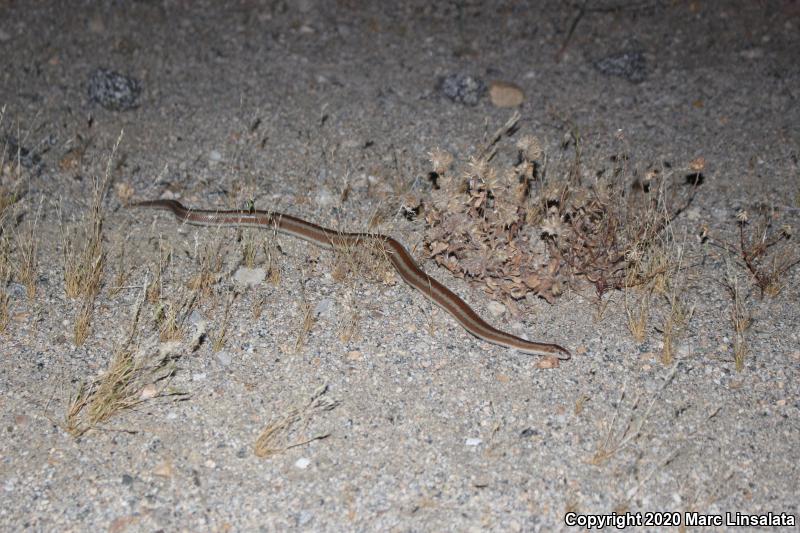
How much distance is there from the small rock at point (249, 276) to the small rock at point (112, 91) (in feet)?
8.92

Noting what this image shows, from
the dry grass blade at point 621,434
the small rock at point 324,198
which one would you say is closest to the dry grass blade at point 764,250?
the dry grass blade at point 621,434

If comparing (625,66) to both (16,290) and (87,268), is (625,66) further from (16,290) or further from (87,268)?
(16,290)

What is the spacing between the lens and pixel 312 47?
836 cm

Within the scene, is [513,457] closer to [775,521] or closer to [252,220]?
[775,521]

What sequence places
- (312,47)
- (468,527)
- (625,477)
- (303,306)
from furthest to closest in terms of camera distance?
(312,47) → (303,306) → (625,477) → (468,527)

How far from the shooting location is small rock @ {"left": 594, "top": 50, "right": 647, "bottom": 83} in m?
7.90

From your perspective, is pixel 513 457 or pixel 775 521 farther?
pixel 513 457

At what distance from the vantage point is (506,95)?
756 cm

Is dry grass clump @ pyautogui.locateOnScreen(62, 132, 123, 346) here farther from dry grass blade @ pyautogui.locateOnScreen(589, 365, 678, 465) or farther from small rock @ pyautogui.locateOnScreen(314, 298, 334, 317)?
dry grass blade @ pyautogui.locateOnScreen(589, 365, 678, 465)

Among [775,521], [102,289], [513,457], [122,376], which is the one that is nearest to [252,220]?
[102,289]

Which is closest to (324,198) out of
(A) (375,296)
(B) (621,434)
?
(A) (375,296)

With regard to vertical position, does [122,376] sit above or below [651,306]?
above

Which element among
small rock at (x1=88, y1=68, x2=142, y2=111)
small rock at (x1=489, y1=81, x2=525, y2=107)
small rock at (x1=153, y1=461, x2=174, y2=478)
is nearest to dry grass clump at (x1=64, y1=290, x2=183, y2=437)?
small rock at (x1=153, y1=461, x2=174, y2=478)

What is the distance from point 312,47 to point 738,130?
434 centimetres
